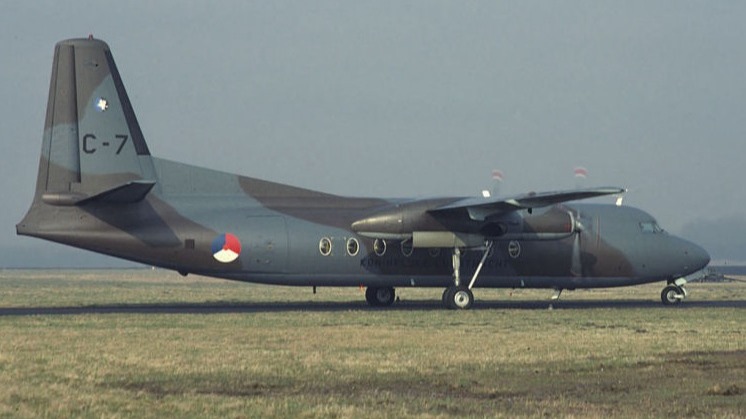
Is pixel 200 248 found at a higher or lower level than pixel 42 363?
higher

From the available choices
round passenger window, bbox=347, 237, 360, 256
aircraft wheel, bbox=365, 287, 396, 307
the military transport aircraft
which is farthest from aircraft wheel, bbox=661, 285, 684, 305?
round passenger window, bbox=347, 237, 360, 256

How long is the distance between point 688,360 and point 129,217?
1975 centimetres

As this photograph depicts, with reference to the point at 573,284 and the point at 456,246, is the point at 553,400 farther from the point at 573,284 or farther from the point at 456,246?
the point at 573,284

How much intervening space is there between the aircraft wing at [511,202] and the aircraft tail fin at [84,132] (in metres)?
10.4

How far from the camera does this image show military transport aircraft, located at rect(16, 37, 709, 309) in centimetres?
3506

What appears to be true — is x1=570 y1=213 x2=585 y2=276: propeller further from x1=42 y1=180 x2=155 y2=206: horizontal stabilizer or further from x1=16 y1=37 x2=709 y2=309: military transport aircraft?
x1=42 y1=180 x2=155 y2=206: horizontal stabilizer

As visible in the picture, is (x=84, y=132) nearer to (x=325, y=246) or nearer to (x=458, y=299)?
(x=325, y=246)

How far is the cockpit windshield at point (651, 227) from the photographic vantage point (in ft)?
138

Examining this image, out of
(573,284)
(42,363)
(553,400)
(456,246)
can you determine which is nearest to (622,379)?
(553,400)

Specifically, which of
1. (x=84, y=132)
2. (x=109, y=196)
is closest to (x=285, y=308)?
(x=109, y=196)

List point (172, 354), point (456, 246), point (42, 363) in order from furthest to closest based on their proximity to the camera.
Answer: point (456, 246) < point (172, 354) < point (42, 363)

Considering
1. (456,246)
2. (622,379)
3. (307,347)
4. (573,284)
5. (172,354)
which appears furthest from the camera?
(573,284)

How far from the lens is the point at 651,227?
42.4m

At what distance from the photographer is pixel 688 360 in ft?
73.0
